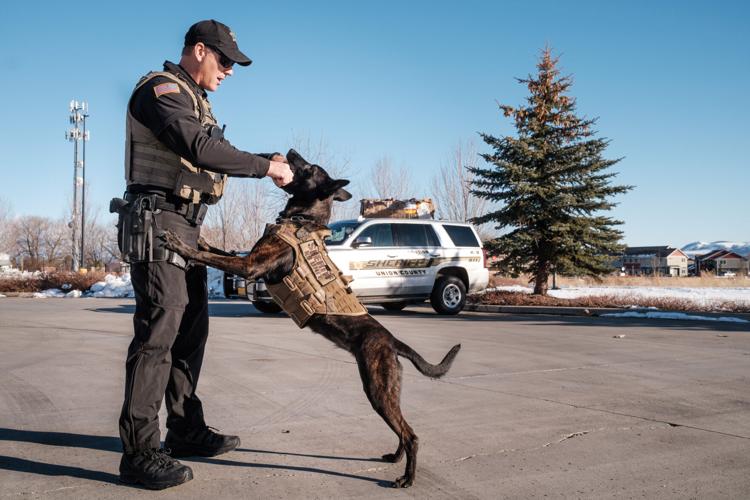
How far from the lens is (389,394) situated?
10.3 ft

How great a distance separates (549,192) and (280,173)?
592 inches

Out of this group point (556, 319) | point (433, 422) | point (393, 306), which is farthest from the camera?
point (393, 306)

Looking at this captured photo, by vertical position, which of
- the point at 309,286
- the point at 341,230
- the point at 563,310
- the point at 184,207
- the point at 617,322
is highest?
the point at 341,230

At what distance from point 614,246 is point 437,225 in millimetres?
6759

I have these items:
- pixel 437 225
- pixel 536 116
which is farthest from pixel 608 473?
pixel 536 116

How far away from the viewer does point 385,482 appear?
316 centimetres

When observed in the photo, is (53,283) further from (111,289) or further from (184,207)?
(184,207)

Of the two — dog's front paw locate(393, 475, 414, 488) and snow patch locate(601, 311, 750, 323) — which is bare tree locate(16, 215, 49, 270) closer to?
snow patch locate(601, 311, 750, 323)

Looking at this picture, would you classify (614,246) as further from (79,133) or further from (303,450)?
(79,133)

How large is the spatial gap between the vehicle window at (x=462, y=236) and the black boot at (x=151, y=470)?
11.4m

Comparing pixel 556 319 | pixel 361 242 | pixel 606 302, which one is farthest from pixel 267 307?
pixel 606 302

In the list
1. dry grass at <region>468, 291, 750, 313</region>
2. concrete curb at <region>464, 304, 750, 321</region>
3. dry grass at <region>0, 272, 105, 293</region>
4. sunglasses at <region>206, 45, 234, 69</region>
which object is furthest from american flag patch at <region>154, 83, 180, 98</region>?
dry grass at <region>0, 272, 105, 293</region>

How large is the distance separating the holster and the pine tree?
48.8 ft

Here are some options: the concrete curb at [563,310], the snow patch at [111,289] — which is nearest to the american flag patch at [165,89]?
the concrete curb at [563,310]
